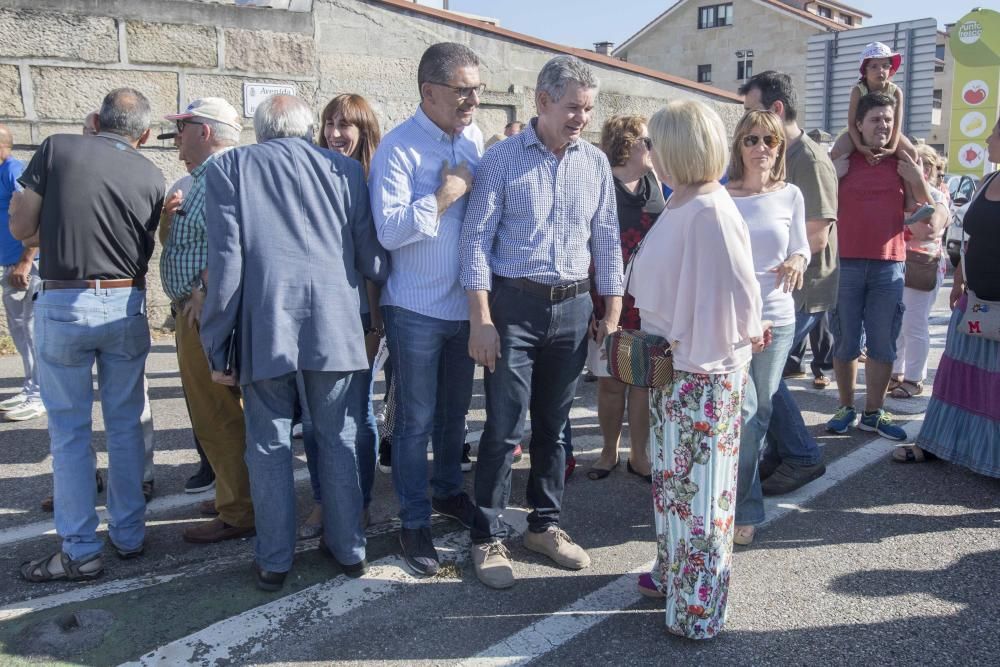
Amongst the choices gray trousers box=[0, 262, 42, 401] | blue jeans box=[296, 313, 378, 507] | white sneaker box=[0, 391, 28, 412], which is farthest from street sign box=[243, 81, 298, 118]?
blue jeans box=[296, 313, 378, 507]

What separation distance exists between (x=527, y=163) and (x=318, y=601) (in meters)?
1.82

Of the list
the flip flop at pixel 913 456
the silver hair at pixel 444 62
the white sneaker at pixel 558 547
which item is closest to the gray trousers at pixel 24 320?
the silver hair at pixel 444 62

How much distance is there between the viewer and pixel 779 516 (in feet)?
12.8

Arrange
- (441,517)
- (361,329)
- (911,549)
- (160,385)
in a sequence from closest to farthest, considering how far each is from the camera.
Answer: (361,329)
(911,549)
(441,517)
(160,385)

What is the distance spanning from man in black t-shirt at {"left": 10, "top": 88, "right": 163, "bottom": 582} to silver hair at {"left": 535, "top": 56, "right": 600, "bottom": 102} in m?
1.70

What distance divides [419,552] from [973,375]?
3.00m

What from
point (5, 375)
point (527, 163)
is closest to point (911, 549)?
point (527, 163)

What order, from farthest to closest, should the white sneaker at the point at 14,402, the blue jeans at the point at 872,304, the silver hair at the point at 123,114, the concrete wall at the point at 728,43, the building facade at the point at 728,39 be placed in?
1. the concrete wall at the point at 728,43
2. the building facade at the point at 728,39
3. the white sneaker at the point at 14,402
4. the blue jeans at the point at 872,304
5. the silver hair at the point at 123,114

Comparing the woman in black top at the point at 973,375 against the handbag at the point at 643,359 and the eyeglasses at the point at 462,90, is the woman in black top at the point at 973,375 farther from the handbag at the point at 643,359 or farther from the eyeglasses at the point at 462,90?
the eyeglasses at the point at 462,90

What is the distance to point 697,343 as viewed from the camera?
270cm

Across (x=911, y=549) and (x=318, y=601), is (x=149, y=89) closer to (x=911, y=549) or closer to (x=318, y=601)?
(x=318, y=601)

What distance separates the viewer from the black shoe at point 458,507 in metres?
3.78

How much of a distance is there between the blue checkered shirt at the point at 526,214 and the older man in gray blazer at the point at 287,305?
0.40 meters

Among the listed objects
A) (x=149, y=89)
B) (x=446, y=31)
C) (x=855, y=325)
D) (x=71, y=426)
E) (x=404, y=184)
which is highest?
(x=446, y=31)
